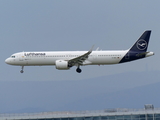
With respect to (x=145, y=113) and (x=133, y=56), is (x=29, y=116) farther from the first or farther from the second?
(x=133, y=56)

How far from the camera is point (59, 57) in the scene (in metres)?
83.6

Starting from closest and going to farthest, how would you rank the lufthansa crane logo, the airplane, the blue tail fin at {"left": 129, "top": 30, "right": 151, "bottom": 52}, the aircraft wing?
the airplane < the aircraft wing < the blue tail fin at {"left": 129, "top": 30, "right": 151, "bottom": 52} < the lufthansa crane logo

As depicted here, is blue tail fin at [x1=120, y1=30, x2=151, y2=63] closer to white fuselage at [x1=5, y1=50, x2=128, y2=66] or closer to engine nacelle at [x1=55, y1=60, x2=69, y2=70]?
white fuselage at [x1=5, y1=50, x2=128, y2=66]

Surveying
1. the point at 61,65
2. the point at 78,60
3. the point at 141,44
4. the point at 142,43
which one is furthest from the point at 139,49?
the point at 61,65

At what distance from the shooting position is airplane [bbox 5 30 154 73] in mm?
81188

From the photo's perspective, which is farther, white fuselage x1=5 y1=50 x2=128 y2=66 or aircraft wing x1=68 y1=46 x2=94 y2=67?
aircraft wing x1=68 y1=46 x2=94 y2=67

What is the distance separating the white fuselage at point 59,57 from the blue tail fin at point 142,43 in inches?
109

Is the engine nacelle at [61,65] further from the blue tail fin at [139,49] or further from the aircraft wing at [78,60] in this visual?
the blue tail fin at [139,49]

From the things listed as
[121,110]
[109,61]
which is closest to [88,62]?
[109,61]

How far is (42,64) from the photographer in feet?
275

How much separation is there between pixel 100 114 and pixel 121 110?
13.6 ft

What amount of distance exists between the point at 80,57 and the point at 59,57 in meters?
4.69

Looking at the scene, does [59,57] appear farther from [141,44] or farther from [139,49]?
→ [141,44]

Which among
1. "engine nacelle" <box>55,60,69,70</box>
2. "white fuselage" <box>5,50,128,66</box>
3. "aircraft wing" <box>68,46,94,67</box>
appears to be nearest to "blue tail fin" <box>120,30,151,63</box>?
"white fuselage" <box>5,50,128,66</box>
